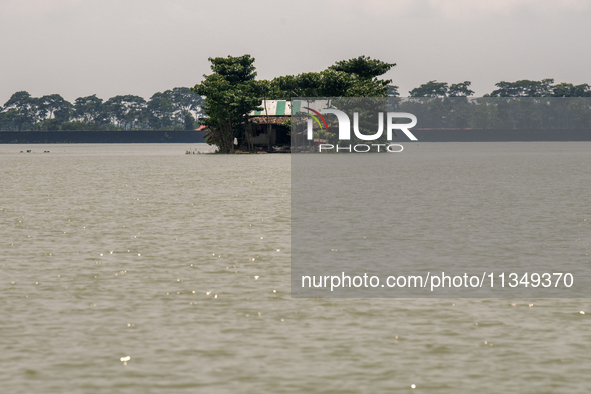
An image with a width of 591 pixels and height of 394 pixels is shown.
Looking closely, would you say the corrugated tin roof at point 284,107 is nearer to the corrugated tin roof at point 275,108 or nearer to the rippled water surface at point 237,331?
the corrugated tin roof at point 275,108

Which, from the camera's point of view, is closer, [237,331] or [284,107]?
[237,331]

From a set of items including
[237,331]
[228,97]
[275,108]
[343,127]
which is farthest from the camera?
[275,108]

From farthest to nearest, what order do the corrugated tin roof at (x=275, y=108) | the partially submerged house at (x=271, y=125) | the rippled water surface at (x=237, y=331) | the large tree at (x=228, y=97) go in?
the corrugated tin roof at (x=275, y=108)
the partially submerged house at (x=271, y=125)
the large tree at (x=228, y=97)
the rippled water surface at (x=237, y=331)

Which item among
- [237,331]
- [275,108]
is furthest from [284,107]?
[237,331]

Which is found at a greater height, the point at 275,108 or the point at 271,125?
the point at 275,108

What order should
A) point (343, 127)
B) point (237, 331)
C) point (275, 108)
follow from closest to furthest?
1. point (237, 331)
2. point (343, 127)
3. point (275, 108)

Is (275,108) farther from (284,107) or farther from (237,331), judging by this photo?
(237,331)

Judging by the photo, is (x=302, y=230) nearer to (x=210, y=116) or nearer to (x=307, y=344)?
(x=307, y=344)

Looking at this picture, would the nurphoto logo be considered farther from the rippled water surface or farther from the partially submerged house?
the rippled water surface

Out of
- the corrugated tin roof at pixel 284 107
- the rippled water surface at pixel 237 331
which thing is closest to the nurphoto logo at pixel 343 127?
the corrugated tin roof at pixel 284 107

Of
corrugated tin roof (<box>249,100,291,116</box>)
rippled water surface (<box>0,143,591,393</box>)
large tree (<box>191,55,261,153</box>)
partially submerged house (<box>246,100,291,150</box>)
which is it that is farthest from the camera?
corrugated tin roof (<box>249,100,291,116</box>)

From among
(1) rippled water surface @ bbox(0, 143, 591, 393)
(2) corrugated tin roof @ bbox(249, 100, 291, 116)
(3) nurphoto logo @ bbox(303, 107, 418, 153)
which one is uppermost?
(2) corrugated tin roof @ bbox(249, 100, 291, 116)

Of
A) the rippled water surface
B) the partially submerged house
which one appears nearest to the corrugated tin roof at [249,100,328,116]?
the partially submerged house

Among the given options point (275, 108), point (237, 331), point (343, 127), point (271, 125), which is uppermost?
point (275, 108)
